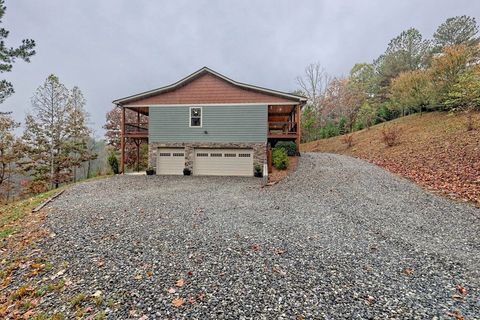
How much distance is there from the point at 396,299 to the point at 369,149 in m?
17.2

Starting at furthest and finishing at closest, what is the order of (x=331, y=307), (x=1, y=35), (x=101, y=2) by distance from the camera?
1. (x=101, y=2)
2. (x=1, y=35)
3. (x=331, y=307)

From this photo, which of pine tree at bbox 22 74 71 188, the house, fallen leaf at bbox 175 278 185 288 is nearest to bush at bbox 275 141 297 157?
the house

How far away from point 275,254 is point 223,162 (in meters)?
10.1

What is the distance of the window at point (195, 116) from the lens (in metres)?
13.8

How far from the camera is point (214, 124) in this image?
1359 centimetres

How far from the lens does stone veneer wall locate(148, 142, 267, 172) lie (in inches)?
524

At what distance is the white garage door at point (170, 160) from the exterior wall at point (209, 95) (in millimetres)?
3091

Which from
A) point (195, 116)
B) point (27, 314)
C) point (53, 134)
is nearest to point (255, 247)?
point (27, 314)

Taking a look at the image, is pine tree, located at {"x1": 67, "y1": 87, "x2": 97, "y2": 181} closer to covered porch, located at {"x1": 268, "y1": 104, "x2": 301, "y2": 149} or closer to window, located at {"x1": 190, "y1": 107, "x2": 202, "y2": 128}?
window, located at {"x1": 190, "y1": 107, "x2": 202, "y2": 128}

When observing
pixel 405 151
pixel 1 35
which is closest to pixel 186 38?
pixel 1 35

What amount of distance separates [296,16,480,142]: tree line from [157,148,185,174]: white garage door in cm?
1715

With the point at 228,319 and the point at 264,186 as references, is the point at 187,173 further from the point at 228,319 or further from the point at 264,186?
the point at 228,319

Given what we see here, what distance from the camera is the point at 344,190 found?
8.72 metres

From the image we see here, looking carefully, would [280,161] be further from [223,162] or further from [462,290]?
[462,290]
